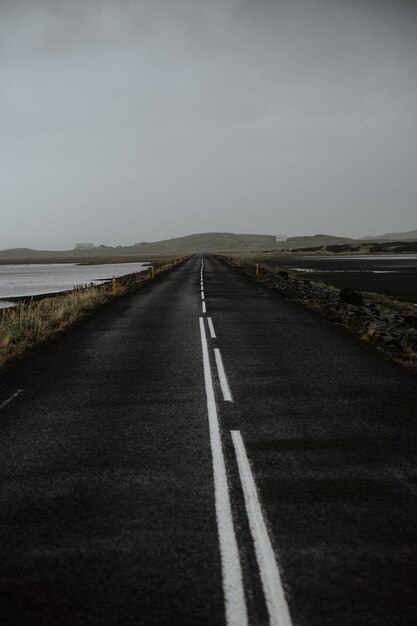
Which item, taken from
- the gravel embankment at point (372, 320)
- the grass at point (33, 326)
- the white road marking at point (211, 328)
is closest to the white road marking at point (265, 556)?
the gravel embankment at point (372, 320)

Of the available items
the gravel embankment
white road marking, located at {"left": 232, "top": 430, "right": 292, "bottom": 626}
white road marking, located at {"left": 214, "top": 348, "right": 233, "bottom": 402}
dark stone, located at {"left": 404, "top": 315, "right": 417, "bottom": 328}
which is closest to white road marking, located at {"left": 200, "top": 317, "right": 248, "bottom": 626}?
white road marking, located at {"left": 232, "top": 430, "right": 292, "bottom": 626}

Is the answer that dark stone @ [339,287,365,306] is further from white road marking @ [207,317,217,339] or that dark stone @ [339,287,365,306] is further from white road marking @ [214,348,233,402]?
white road marking @ [214,348,233,402]

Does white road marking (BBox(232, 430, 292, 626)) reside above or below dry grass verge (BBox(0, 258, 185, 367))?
below

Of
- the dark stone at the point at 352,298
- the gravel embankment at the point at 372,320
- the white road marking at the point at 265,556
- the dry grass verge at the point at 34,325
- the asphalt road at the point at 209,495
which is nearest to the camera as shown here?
the white road marking at the point at 265,556

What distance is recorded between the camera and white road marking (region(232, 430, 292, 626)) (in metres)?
3.19

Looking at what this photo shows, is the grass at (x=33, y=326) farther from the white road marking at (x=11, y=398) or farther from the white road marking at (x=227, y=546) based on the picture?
the white road marking at (x=227, y=546)

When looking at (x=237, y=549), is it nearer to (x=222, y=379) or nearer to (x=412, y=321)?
(x=222, y=379)

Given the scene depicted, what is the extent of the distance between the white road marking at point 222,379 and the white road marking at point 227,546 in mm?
1543

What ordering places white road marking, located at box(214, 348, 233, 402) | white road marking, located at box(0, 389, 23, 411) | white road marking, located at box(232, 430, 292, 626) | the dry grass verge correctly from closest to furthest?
1. white road marking, located at box(232, 430, 292, 626)
2. white road marking, located at box(0, 389, 23, 411)
3. white road marking, located at box(214, 348, 233, 402)
4. the dry grass verge

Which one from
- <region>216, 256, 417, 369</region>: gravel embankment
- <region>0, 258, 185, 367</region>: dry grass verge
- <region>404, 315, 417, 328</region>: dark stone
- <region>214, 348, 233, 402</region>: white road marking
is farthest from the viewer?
<region>404, 315, 417, 328</region>: dark stone

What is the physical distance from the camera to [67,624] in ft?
10.2

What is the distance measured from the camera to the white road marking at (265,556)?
3.19 metres

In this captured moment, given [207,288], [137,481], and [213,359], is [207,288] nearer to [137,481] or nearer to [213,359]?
[213,359]

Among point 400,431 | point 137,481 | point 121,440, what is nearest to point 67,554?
point 137,481
